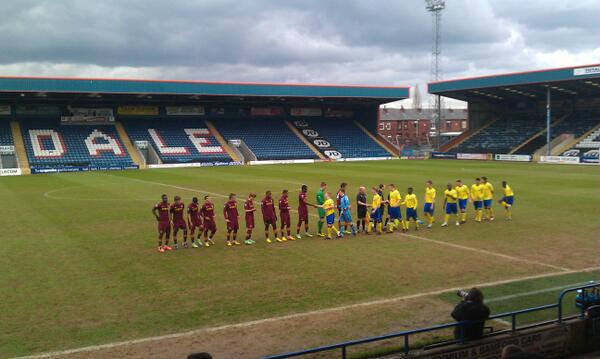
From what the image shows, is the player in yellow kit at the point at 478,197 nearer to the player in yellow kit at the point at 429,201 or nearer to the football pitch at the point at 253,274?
the football pitch at the point at 253,274

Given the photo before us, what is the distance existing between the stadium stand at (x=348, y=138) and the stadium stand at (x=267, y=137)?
187 inches

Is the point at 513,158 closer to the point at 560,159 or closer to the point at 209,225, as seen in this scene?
the point at 560,159

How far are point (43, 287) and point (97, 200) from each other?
17080 mm

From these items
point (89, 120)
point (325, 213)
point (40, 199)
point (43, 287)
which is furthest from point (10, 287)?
point (89, 120)

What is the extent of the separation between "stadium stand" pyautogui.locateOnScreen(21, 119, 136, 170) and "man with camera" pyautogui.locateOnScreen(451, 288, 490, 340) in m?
51.4

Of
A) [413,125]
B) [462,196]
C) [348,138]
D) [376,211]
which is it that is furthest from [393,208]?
[413,125]

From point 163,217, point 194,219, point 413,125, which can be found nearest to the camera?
point 163,217

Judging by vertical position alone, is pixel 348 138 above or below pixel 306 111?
below

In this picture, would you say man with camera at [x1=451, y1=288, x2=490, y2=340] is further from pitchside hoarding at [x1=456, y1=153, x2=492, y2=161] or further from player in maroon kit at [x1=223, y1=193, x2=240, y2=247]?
pitchside hoarding at [x1=456, y1=153, x2=492, y2=161]

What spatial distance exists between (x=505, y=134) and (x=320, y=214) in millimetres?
57928

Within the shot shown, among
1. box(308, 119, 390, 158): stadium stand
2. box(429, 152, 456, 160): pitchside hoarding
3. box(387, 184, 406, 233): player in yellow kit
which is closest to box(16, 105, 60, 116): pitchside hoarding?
box(308, 119, 390, 158): stadium stand

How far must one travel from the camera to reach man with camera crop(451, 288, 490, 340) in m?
7.57

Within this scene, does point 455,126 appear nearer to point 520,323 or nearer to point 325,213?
point 325,213

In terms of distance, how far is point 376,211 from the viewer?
1844 centimetres
